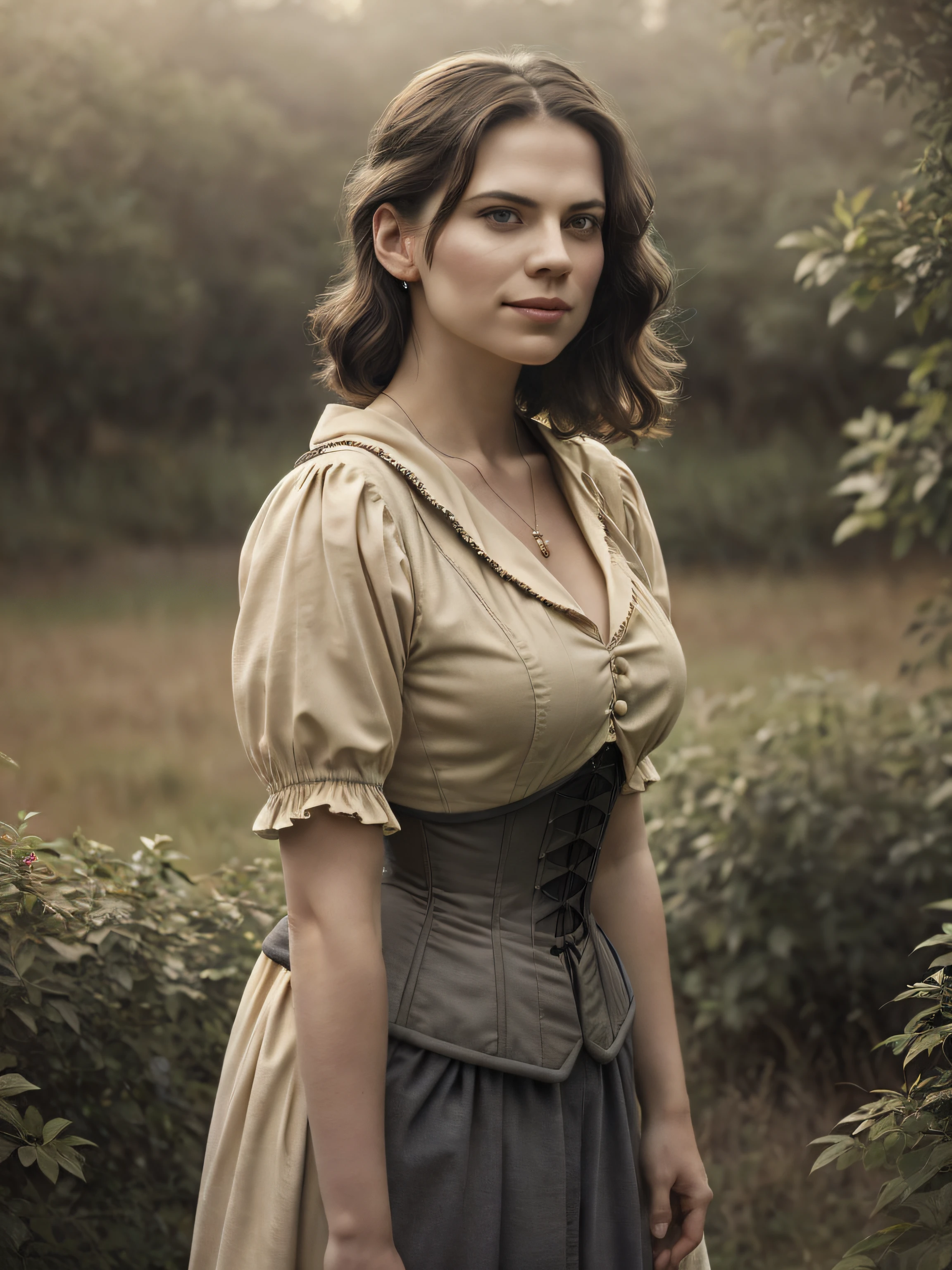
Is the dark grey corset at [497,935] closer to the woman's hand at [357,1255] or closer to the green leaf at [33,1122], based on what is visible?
the woman's hand at [357,1255]

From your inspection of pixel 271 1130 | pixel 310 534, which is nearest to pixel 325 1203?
pixel 271 1130

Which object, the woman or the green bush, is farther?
the green bush

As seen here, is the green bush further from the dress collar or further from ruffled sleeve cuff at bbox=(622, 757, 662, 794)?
the dress collar

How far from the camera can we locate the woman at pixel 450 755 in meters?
1.21

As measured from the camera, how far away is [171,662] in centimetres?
711

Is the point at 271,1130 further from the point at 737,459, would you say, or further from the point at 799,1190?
the point at 737,459

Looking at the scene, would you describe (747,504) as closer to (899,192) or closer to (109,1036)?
(899,192)

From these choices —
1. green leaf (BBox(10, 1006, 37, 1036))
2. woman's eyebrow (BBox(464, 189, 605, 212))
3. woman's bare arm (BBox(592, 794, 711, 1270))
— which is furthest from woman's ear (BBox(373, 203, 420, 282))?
green leaf (BBox(10, 1006, 37, 1036))

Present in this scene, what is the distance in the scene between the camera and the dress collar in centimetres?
133

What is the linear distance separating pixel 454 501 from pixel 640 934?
669 millimetres

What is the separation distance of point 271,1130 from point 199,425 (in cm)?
977

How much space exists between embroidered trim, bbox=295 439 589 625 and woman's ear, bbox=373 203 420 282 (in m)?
0.24

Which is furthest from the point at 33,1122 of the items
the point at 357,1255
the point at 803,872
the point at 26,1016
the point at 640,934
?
the point at 803,872

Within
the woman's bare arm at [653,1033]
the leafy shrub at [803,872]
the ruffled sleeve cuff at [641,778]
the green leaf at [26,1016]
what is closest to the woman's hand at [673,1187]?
the woman's bare arm at [653,1033]
